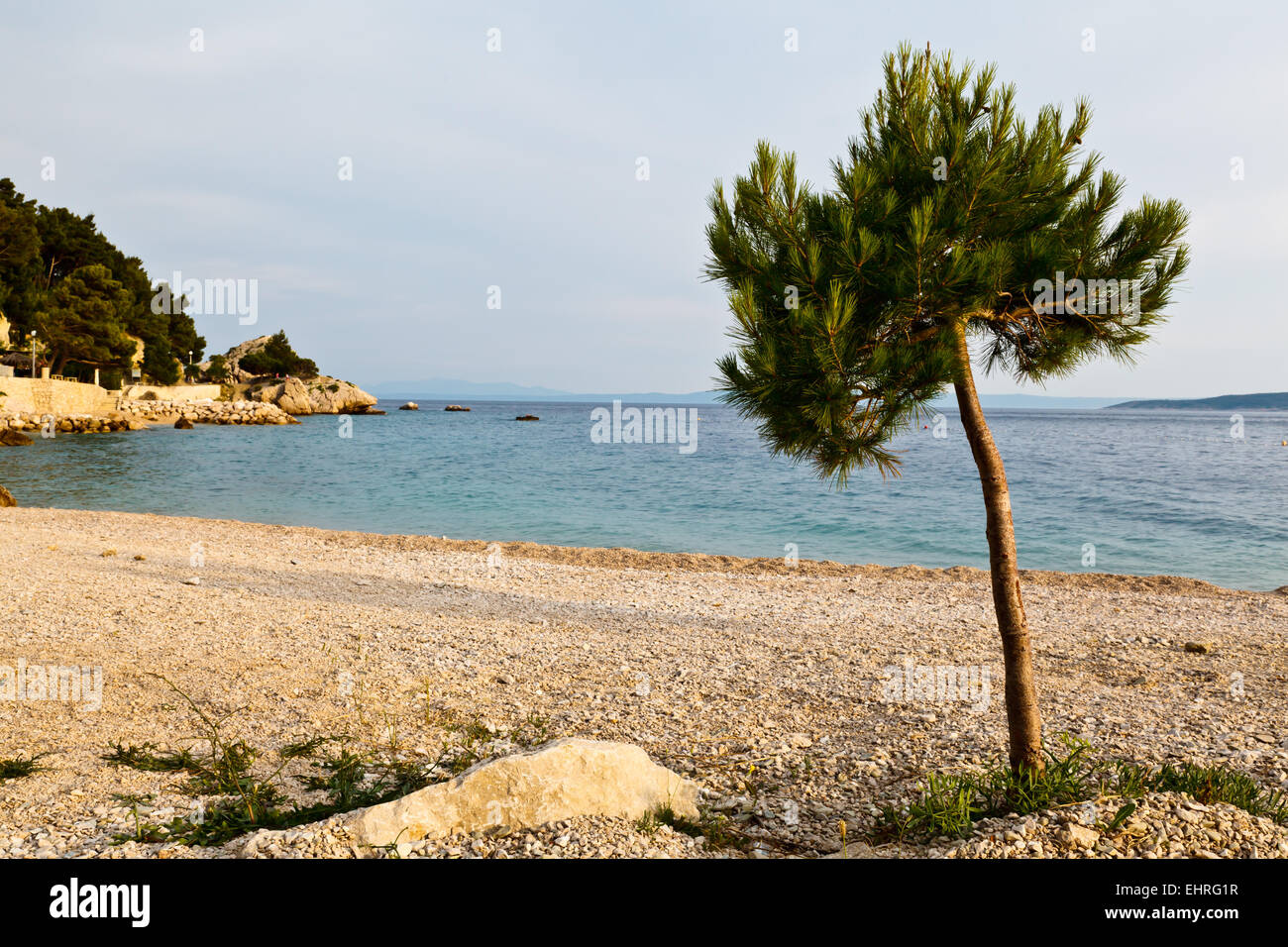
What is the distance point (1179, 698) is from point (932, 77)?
6.41m

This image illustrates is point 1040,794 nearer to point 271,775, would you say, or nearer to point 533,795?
point 533,795

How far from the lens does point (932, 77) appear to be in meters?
4.43

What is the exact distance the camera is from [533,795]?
391cm

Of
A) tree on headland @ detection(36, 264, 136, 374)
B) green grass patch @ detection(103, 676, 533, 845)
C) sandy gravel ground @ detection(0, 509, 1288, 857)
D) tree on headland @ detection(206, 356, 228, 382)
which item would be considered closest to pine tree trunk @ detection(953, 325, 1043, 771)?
sandy gravel ground @ detection(0, 509, 1288, 857)

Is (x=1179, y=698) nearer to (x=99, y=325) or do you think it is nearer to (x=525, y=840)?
(x=525, y=840)

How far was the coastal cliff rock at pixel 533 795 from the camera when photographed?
368 cm

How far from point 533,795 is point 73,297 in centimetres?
6879

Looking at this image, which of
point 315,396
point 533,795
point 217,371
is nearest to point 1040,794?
point 533,795

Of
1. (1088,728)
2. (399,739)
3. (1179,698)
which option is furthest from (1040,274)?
(399,739)

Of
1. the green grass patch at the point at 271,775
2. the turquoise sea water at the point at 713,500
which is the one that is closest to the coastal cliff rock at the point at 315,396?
the turquoise sea water at the point at 713,500

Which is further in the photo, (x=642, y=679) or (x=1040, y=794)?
(x=642, y=679)

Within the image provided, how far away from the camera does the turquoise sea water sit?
20.3 meters

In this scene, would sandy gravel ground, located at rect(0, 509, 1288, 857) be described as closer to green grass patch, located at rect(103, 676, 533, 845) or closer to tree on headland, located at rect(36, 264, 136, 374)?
green grass patch, located at rect(103, 676, 533, 845)

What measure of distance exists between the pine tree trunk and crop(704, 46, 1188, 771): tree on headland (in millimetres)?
12
